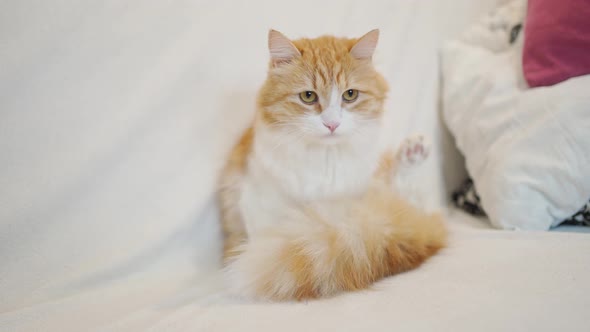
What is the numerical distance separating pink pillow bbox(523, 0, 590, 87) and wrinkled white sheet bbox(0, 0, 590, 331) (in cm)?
49

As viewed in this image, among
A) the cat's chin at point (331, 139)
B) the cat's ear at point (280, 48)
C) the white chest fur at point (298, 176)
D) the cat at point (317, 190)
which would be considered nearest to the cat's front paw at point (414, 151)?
the cat at point (317, 190)

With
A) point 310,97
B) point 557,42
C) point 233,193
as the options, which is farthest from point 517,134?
point 233,193

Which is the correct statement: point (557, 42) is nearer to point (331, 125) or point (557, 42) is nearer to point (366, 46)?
point (366, 46)

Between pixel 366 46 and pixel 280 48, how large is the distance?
233 mm

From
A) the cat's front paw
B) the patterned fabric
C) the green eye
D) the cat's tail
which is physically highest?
the green eye

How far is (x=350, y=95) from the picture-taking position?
1041mm

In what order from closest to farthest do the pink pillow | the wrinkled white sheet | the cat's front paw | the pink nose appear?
the wrinkled white sheet
the pink nose
the pink pillow
the cat's front paw

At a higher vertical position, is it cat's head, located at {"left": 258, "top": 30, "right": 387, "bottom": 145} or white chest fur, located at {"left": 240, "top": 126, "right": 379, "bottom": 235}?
cat's head, located at {"left": 258, "top": 30, "right": 387, "bottom": 145}

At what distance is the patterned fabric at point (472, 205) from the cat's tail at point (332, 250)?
17.4 inches

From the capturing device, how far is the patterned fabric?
43.0 inches

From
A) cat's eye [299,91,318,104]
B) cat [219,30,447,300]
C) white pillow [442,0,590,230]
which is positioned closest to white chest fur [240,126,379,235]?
cat [219,30,447,300]

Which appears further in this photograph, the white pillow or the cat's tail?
the white pillow

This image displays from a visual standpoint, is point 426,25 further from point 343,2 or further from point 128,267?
point 128,267

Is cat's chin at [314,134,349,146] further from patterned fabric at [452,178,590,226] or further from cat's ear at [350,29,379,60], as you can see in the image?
patterned fabric at [452,178,590,226]
